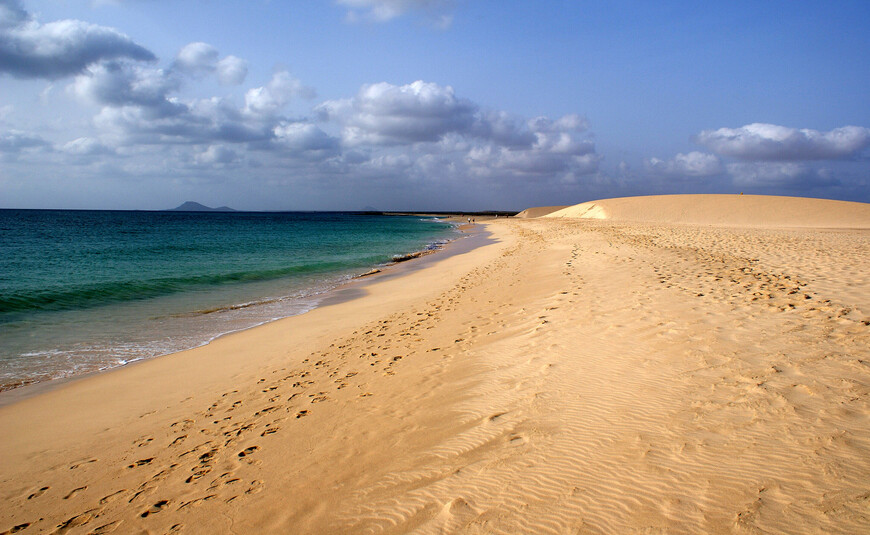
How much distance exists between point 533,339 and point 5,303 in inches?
588

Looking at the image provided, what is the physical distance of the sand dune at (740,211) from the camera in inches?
1630

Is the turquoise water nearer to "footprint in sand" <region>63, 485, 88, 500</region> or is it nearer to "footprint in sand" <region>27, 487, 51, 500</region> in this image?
"footprint in sand" <region>27, 487, 51, 500</region>

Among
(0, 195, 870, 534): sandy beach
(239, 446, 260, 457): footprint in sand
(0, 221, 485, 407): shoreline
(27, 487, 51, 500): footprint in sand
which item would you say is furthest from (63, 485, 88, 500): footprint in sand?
(0, 221, 485, 407): shoreline

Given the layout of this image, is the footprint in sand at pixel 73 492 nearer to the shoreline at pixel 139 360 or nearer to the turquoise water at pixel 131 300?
the shoreline at pixel 139 360

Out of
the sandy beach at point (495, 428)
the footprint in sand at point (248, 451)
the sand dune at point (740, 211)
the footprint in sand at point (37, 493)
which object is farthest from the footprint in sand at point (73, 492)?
the sand dune at point (740, 211)

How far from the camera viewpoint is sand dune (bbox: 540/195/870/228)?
136 feet

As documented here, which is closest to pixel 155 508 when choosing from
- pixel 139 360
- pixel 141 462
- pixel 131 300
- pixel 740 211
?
pixel 141 462

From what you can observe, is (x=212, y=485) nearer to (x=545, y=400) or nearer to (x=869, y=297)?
(x=545, y=400)

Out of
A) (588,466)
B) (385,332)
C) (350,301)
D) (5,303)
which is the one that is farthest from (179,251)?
(588,466)

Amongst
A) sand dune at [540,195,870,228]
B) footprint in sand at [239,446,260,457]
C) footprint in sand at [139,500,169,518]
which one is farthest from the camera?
sand dune at [540,195,870,228]

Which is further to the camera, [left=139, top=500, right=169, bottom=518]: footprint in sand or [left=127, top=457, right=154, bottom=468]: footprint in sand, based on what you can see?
[left=127, top=457, right=154, bottom=468]: footprint in sand

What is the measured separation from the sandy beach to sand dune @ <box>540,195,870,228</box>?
139 feet

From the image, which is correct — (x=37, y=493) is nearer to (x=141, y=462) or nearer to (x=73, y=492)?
(x=73, y=492)

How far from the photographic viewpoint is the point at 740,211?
154ft
